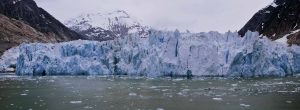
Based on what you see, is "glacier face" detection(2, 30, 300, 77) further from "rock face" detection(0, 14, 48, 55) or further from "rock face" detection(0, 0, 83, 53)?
"rock face" detection(0, 0, 83, 53)

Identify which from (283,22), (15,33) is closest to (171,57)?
(283,22)

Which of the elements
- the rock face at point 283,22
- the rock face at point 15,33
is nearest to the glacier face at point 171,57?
the rock face at point 283,22

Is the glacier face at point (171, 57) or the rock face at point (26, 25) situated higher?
the rock face at point (26, 25)

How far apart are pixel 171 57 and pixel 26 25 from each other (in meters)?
86.0

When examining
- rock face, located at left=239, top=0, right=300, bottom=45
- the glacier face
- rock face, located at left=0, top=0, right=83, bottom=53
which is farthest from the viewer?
rock face, located at left=0, top=0, right=83, bottom=53

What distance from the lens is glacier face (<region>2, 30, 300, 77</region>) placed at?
34625 millimetres

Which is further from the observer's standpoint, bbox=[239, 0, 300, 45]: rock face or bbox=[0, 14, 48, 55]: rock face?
bbox=[0, 14, 48, 55]: rock face

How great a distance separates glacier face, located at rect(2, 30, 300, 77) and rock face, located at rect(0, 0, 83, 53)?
174 ft

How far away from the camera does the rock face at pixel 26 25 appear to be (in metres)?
102

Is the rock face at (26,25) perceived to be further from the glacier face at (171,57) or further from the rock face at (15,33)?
the glacier face at (171,57)

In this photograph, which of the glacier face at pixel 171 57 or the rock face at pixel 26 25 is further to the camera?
the rock face at pixel 26 25

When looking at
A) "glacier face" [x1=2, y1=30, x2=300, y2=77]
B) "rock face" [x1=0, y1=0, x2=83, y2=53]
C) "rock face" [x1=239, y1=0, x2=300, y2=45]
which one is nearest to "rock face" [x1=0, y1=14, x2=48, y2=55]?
"rock face" [x1=0, y1=0, x2=83, y2=53]

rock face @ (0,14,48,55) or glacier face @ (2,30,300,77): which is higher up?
rock face @ (0,14,48,55)

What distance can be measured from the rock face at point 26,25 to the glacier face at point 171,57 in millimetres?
52939
